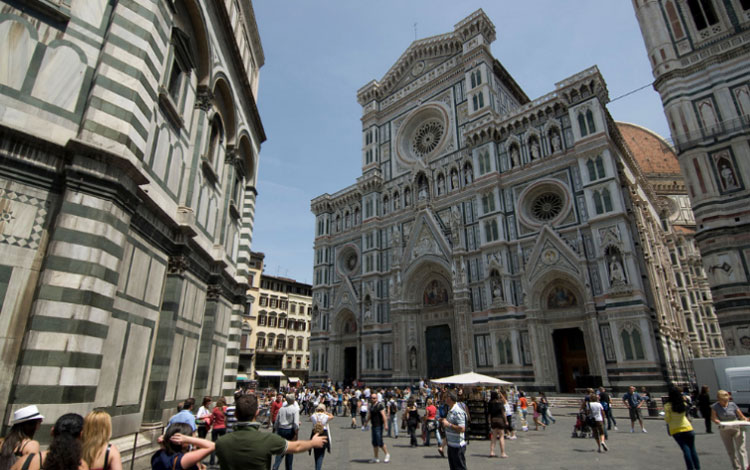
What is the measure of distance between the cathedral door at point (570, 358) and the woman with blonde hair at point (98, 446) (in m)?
24.4

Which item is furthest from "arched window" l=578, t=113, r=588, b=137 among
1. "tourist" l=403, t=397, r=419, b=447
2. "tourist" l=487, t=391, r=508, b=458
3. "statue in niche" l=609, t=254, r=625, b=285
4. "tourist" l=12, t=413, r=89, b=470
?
"tourist" l=12, t=413, r=89, b=470

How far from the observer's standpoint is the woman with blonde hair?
123 inches

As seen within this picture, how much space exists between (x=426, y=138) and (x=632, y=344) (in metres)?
22.8

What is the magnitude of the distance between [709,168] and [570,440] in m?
15.8

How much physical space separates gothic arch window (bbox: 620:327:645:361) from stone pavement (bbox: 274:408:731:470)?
6500 mm

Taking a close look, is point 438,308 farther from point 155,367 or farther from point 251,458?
point 251,458

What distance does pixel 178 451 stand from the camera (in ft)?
11.4

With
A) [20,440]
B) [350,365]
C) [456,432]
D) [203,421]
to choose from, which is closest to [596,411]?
[456,432]

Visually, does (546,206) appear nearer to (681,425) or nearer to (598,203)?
(598,203)

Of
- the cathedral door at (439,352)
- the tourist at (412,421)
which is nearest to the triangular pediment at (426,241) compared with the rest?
the cathedral door at (439,352)

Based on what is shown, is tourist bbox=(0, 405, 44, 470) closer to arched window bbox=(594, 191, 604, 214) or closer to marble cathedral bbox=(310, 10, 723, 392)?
marble cathedral bbox=(310, 10, 723, 392)

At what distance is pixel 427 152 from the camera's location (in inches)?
1384

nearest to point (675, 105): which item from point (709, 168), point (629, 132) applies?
point (709, 168)

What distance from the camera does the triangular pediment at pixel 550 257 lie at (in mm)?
23500
